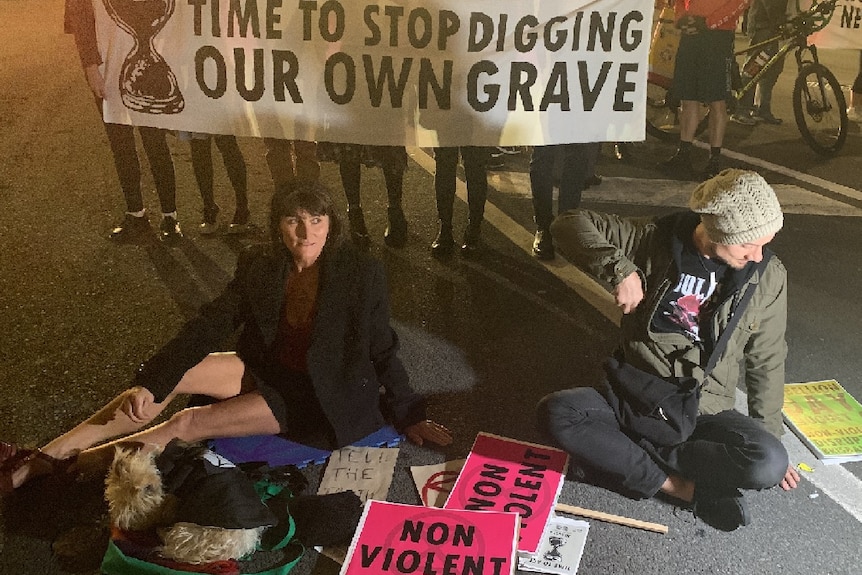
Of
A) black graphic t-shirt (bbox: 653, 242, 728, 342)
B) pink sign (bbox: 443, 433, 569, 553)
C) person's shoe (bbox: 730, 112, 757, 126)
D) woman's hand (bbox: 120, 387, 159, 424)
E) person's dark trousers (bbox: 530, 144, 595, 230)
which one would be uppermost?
black graphic t-shirt (bbox: 653, 242, 728, 342)

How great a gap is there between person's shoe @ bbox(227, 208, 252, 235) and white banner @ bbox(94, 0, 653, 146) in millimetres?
1020

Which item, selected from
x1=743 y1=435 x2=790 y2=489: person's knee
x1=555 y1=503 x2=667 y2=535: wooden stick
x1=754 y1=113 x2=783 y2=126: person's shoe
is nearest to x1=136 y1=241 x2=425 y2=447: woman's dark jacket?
x1=555 y1=503 x2=667 y2=535: wooden stick

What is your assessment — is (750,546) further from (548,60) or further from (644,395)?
(548,60)

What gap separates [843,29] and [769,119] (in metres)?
1.00

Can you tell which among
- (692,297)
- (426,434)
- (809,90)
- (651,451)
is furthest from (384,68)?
(809,90)

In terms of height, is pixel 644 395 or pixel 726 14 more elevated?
pixel 726 14

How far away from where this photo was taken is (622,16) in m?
3.91

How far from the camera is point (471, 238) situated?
15.5 feet

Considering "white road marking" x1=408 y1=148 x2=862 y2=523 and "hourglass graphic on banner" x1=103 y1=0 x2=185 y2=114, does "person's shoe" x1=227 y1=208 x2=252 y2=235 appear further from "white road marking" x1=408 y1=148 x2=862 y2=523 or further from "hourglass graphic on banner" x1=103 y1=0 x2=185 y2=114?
"white road marking" x1=408 y1=148 x2=862 y2=523

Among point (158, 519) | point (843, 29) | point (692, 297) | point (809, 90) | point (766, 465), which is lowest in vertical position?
point (158, 519)

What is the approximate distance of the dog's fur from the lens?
242 cm

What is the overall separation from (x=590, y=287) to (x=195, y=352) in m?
2.30

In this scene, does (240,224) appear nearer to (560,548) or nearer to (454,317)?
(454,317)

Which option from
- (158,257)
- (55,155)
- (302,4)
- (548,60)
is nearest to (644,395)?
(548,60)
